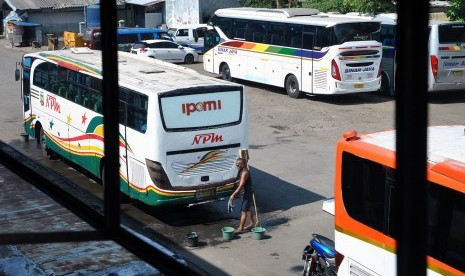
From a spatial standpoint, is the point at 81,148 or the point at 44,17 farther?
the point at 44,17

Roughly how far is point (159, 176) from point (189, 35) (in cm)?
1183

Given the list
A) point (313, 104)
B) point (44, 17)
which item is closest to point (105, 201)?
point (313, 104)

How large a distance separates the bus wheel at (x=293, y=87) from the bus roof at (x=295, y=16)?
33.9 inches

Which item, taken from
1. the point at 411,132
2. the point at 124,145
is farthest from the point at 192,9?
the point at 411,132

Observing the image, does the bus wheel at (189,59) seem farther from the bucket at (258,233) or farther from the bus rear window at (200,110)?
the bucket at (258,233)

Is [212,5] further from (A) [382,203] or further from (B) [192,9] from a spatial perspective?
(A) [382,203]

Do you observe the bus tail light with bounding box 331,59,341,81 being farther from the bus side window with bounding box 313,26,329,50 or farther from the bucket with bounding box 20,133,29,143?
the bucket with bounding box 20,133,29,143

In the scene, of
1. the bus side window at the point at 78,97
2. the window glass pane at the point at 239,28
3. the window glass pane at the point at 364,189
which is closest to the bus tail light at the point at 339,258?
the window glass pane at the point at 364,189

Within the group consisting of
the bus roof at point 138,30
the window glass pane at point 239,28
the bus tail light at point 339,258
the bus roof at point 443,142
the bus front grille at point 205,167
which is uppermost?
the window glass pane at point 239,28

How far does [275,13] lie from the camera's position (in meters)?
12.0

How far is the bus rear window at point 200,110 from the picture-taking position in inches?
255

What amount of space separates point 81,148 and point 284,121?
11.3 ft

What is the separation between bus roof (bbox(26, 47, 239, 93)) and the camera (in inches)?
264

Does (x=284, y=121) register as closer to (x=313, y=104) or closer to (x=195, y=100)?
(x=313, y=104)
